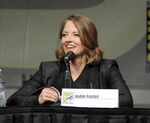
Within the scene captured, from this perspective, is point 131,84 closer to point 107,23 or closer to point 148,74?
point 148,74

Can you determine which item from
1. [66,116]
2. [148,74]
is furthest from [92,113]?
[148,74]

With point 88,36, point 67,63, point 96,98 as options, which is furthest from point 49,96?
point 88,36

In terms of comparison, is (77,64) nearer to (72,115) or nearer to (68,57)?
(68,57)

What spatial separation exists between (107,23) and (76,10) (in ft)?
1.24

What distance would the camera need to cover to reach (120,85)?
6.59 feet

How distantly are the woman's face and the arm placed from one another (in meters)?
0.23

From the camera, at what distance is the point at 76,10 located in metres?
3.84

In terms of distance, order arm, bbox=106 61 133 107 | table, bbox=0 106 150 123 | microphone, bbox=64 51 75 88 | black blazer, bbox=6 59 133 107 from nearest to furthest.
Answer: table, bbox=0 106 150 123 → microphone, bbox=64 51 75 88 → arm, bbox=106 61 133 107 → black blazer, bbox=6 59 133 107

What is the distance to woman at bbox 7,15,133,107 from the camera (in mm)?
2062

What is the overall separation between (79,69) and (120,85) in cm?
30

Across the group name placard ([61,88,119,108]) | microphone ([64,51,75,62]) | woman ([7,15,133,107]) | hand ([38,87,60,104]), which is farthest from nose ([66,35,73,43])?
name placard ([61,88,119,108])

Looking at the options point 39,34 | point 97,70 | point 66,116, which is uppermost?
point 39,34

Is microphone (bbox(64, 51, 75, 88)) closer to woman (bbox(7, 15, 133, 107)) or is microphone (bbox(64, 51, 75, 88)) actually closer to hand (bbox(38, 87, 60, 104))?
hand (bbox(38, 87, 60, 104))

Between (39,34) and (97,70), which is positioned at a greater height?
(39,34)
